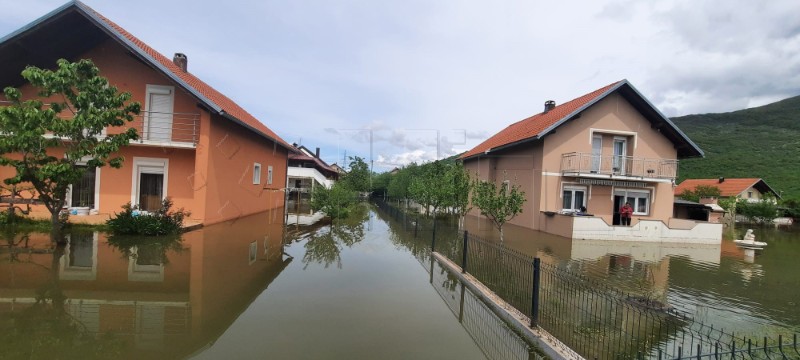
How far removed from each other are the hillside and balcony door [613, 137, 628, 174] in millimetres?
33640

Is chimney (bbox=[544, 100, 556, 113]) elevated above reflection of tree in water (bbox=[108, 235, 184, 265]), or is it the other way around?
chimney (bbox=[544, 100, 556, 113])

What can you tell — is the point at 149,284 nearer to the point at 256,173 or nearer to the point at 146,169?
the point at 146,169

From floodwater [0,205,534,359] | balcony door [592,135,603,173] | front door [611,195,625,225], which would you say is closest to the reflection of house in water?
floodwater [0,205,534,359]

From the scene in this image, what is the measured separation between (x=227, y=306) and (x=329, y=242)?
6.67 metres

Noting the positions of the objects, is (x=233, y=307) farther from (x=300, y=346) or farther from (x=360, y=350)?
(x=360, y=350)

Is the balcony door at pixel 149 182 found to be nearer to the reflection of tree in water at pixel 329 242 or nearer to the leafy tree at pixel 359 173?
the reflection of tree in water at pixel 329 242

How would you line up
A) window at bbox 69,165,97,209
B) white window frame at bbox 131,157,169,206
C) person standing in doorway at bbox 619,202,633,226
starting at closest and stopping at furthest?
window at bbox 69,165,97,209, white window frame at bbox 131,157,169,206, person standing in doorway at bbox 619,202,633,226

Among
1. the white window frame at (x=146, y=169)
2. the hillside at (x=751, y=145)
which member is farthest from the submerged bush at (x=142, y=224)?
the hillside at (x=751, y=145)

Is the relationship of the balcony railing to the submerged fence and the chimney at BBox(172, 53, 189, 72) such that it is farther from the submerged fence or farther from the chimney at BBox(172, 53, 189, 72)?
the chimney at BBox(172, 53, 189, 72)

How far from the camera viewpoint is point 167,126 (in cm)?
1450

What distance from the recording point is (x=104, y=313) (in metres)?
5.38

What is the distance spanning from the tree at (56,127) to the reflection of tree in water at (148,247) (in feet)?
4.98

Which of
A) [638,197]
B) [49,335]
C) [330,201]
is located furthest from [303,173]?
[49,335]

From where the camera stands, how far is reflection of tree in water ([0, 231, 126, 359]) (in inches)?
165
